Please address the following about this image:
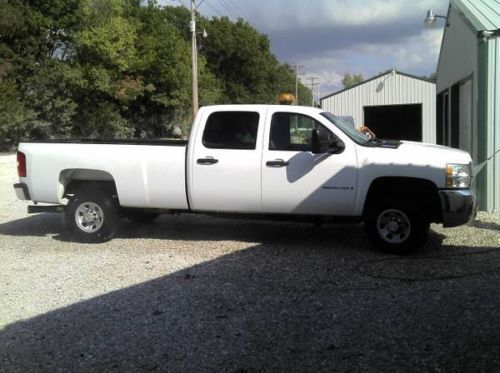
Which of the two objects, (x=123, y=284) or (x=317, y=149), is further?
(x=317, y=149)

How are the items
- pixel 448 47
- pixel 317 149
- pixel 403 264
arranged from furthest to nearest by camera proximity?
pixel 448 47
pixel 317 149
pixel 403 264

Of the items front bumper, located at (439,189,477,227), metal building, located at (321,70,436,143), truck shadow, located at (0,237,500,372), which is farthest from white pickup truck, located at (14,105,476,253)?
metal building, located at (321,70,436,143)

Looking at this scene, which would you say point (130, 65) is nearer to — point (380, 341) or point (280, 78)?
point (280, 78)

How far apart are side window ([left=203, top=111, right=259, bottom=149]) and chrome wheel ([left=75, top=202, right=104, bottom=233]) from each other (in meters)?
2.01

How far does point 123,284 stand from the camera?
6512mm

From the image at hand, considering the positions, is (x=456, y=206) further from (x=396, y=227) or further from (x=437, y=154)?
(x=396, y=227)

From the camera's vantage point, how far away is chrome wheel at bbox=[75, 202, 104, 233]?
8.61m

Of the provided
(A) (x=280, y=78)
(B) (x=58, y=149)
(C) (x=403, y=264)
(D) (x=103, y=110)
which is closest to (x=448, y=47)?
(C) (x=403, y=264)

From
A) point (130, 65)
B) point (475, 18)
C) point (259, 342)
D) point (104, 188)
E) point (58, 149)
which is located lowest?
point (259, 342)

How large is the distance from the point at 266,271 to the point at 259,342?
213cm

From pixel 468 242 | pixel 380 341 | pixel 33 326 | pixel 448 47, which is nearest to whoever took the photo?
pixel 380 341

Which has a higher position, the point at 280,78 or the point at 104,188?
the point at 280,78

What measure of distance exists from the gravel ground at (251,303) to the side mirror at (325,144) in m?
1.36

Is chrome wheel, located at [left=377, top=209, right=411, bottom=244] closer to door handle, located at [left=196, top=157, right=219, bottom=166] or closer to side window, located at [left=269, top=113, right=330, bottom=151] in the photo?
side window, located at [left=269, top=113, right=330, bottom=151]
